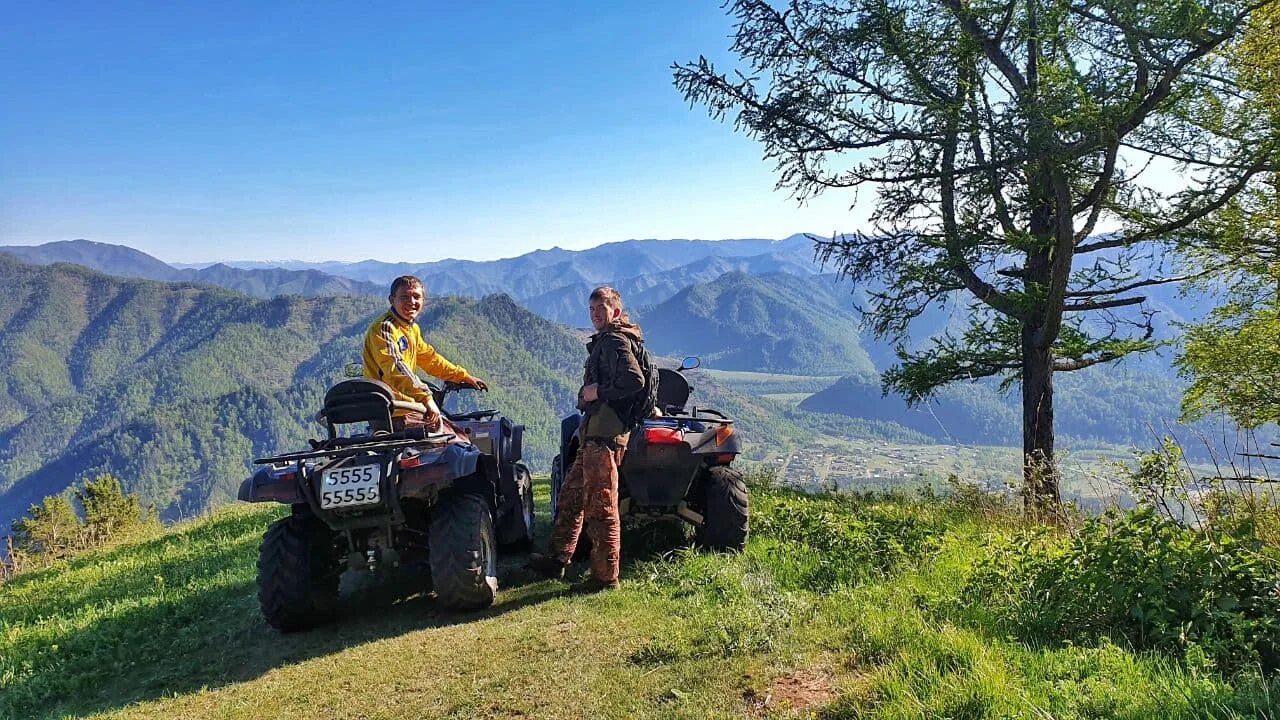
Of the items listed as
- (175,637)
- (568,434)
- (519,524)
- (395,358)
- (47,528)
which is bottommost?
(47,528)

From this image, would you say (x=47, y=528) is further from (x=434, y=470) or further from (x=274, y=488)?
(x=434, y=470)

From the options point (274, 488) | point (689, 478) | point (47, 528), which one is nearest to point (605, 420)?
point (689, 478)

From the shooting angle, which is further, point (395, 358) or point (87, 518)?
point (87, 518)

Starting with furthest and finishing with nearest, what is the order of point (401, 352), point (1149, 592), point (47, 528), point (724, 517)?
1. point (47, 528)
2. point (724, 517)
3. point (401, 352)
4. point (1149, 592)

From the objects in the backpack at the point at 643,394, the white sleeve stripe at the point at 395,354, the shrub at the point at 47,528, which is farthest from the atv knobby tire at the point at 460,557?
the shrub at the point at 47,528

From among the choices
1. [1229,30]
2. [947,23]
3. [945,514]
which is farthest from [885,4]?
[945,514]

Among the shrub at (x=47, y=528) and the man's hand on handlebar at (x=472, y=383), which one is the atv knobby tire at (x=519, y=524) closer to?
the man's hand on handlebar at (x=472, y=383)

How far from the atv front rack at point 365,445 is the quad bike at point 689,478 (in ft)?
3.90

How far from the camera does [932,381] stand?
10297mm

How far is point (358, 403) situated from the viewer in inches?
183

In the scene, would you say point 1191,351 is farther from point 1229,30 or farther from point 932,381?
point 1229,30

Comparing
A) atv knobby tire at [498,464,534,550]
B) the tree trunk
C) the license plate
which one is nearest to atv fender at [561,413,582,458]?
atv knobby tire at [498,464,534,550]

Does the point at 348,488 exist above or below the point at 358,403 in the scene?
below

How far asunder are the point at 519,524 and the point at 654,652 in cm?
276
